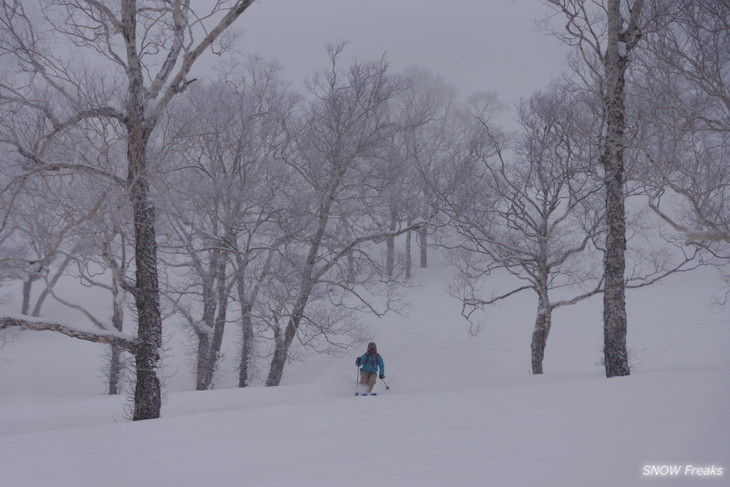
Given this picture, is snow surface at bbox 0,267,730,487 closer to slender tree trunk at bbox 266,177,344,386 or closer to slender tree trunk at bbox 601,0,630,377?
slender tree trunk at bbox 601,0,630,377

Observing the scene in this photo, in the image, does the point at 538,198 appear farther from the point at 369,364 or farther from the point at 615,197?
the point at 369,364

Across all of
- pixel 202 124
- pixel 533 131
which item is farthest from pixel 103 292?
pixel 533 131

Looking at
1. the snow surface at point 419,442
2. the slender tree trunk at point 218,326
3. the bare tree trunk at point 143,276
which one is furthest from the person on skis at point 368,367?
the bare tree trunk at point 143,276

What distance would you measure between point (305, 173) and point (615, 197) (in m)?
9.57

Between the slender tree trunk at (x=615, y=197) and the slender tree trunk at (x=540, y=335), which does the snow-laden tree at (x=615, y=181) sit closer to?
the slender tree trunk at (x=615, y=197)

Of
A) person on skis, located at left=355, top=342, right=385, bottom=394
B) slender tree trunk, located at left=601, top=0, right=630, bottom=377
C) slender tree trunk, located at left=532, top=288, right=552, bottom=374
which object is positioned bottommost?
person on skis, located at left=355, top=342, right=385, bottom=394

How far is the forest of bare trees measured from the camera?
7.13 m

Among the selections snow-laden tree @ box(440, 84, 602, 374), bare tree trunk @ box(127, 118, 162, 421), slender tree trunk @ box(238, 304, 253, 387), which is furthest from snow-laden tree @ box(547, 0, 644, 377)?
slender tree trunk @ box(238, 304, 253, 387)

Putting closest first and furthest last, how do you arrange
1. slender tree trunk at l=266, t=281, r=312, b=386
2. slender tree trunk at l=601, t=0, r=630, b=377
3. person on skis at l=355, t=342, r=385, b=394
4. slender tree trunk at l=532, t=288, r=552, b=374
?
slender tree trunk at l=601, t=0, r=630, b=377
person on skis at l=355, t=342, r=385, b=394
slender tree trunk at l=532, t=288, r=552, b=374
slender tree trunk at l=266, t=281, r=312, b=386

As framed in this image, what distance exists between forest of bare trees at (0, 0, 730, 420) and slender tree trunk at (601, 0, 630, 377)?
0.09 feet

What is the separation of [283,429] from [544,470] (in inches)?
104

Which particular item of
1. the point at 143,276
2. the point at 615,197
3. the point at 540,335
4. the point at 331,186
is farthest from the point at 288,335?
the point at 615,197

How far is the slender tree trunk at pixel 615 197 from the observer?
7.14 m

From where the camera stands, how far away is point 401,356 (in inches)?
763
